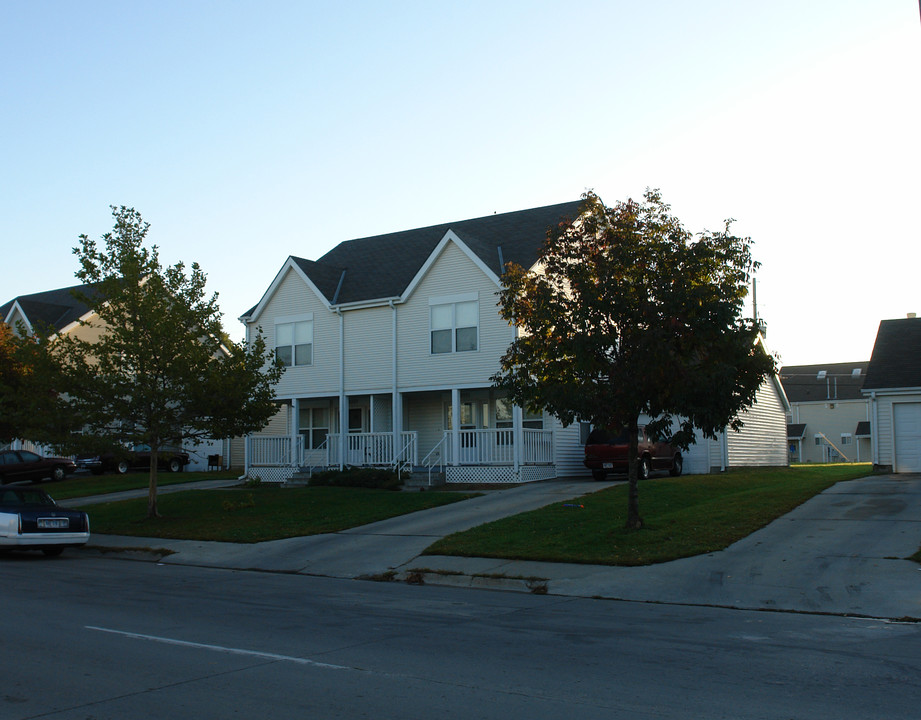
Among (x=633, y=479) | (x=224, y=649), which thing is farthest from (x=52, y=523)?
(x=633, y=479)

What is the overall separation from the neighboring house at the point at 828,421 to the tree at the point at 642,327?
5527cm

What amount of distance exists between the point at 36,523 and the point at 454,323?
15158 millimetres

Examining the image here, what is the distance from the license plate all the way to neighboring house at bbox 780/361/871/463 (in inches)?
2320

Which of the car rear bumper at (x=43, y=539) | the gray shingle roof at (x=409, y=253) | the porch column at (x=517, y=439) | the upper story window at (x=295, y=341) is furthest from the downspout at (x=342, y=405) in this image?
the car rear bumper at (x=43, y=539)

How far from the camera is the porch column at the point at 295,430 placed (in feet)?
105

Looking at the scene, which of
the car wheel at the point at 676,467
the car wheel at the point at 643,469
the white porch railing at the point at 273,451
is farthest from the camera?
the white porch railing at the point at 273,451

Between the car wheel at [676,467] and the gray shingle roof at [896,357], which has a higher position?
the gray shingle roof at [896,357]

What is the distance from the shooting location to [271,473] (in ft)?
107

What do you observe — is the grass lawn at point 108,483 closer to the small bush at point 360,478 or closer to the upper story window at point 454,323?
the small bush at point 360,478

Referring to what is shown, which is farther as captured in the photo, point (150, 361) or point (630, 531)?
point (150, 361)

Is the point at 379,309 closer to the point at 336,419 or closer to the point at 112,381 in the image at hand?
the point at 336,419

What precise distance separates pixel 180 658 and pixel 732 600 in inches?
282

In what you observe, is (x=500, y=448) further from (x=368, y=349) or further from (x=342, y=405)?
(x=342, y=405)

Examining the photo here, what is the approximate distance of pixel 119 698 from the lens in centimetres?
666
